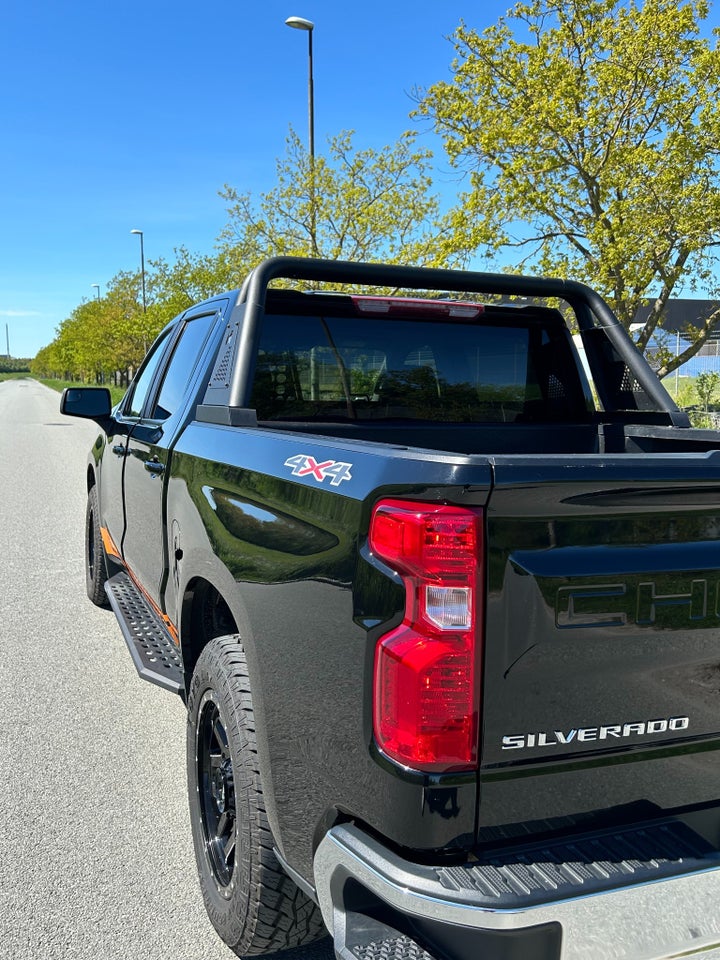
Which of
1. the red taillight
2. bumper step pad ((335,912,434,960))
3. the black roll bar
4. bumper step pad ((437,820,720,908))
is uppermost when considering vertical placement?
the black roll bar

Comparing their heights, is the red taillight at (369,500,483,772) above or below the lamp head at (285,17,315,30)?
below

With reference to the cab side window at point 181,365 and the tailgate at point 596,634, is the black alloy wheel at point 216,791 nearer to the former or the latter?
the tailgate at point 596,634

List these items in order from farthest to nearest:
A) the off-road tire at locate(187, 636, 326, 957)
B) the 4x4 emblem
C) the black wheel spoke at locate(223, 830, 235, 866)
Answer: the black wheel spoke at locate(223, 830, 235, 866) → the off-road tire at locate(187, 636, 326, 957) → the 4x4 emblem

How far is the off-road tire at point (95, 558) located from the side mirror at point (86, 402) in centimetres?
105

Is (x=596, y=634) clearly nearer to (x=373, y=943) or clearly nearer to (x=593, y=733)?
(x=593, y=733)

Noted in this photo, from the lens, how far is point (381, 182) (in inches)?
882

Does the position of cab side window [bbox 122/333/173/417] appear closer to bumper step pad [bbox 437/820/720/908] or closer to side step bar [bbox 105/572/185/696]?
side step bar [bbox 105/572/185/696]

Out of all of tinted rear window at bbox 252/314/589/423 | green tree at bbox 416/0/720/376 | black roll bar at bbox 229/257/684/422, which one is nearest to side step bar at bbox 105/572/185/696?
tinted rear window at bbox 252/314/589/423

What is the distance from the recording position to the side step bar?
3.45m

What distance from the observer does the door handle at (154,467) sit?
3.70m

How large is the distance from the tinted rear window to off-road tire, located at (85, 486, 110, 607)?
114 inches

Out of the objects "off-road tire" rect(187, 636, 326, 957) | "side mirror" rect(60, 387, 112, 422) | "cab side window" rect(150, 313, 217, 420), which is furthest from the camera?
"side mirror" rect(60, 387, 112, 422)

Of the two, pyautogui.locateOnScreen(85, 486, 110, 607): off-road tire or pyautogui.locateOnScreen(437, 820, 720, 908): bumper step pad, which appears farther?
pyautogui.locateOnScreen(85, 486, 110, 607): off-road tire

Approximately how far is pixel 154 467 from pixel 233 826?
1.67m
